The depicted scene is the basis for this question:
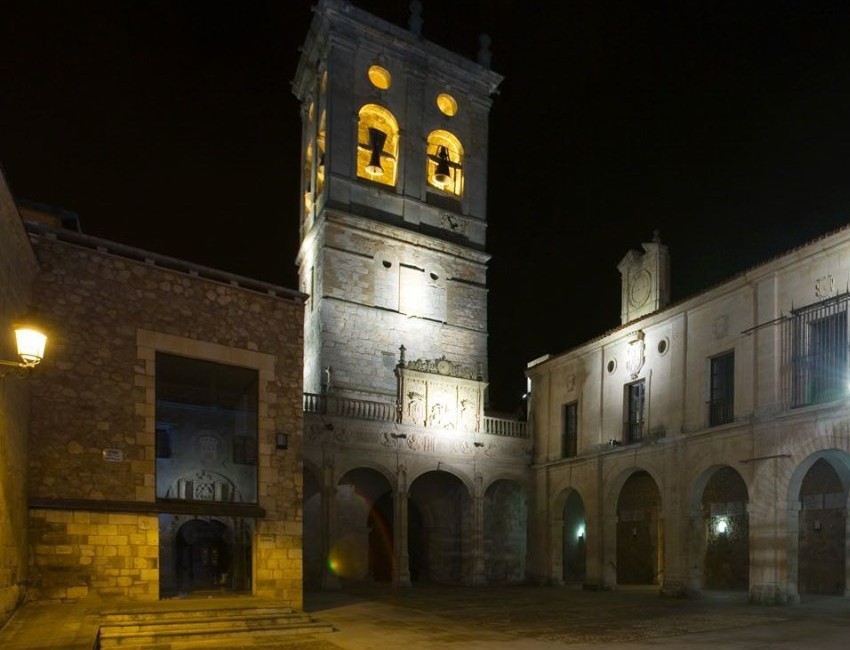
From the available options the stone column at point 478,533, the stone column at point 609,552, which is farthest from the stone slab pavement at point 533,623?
the stone column at point 478,533

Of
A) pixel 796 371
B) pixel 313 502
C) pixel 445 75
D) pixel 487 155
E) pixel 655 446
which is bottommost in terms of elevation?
pixel 313 502

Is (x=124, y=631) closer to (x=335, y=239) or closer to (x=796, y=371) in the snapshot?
(x=796, y=371)

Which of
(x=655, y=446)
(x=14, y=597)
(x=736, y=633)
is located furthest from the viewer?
(x=655, y=446)

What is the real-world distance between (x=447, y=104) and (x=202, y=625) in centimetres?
2477

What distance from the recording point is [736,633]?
41.1ft

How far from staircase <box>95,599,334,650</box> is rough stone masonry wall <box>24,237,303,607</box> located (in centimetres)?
112

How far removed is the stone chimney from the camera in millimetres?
24656

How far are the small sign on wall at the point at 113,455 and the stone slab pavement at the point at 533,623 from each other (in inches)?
92.2

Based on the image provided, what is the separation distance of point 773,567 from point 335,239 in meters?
17.8

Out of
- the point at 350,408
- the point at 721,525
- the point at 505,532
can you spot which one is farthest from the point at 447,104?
the point at 721,525

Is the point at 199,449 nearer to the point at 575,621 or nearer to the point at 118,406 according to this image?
the point at 118,406

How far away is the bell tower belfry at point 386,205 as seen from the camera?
27.3 m

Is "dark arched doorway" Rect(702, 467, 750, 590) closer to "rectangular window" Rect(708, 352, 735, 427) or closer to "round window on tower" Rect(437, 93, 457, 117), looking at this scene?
"rectangular window" Rect(708, 352, 735, 427)

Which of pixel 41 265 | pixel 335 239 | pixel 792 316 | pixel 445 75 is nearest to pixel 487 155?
pixel 445 75
